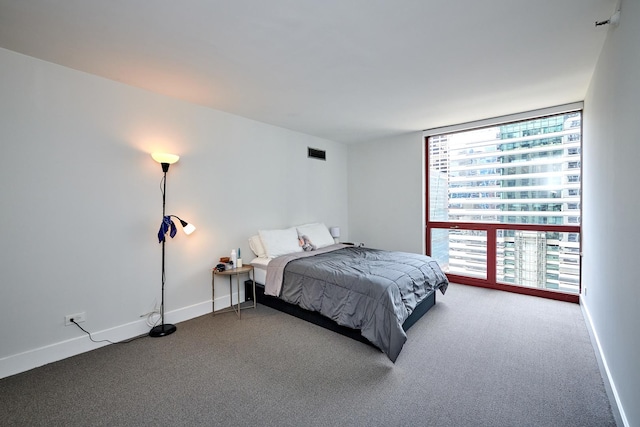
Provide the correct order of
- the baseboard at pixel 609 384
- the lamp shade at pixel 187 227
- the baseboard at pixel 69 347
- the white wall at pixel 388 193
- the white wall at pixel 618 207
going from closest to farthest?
the white wall at pixel 618 207 < the baseboard at pixel 609 384 < the baseboard at pixel 69 347 < the lamp shade at pixel 187 227 < the white wall at pixel 388 193

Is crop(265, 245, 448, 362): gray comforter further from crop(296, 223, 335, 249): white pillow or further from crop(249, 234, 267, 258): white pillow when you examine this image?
crop(296, 223, 335, 249): white pillow

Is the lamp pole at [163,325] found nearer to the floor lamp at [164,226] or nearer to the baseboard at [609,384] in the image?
the floor lamp at [164,226]

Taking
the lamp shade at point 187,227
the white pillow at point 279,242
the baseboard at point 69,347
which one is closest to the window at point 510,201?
the white pillow at point 279,242

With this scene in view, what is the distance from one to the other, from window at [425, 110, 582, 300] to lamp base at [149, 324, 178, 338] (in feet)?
13.3

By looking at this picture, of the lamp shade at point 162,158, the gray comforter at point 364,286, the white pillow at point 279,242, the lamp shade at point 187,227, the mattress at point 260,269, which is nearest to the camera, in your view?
the gray comforter at point 364,286

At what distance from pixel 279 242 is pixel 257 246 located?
1.04ft

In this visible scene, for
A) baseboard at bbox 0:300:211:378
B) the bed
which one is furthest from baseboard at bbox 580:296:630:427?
baseboard at bbox 0:300:211:378

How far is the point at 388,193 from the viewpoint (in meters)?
5.09

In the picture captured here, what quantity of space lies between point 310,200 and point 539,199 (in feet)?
11.3

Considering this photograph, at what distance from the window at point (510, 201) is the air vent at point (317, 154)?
1886 mm

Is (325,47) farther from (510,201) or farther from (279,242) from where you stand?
(510,201)

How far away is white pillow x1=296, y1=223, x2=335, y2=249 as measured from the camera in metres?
4.33

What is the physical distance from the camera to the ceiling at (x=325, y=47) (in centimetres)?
175

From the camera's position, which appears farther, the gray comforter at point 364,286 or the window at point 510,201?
the window at point 510,201
